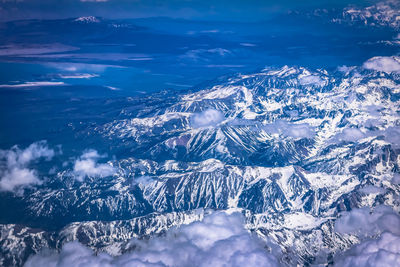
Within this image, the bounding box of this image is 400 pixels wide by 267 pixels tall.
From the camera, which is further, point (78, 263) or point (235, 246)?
point (235, 246)

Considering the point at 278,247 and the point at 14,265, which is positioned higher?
the point at 278,247

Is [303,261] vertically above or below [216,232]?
below

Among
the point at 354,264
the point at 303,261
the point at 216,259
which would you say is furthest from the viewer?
the point at 303,261

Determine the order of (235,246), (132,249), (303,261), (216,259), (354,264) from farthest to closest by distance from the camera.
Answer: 1. (303,261)
2. (132,249)
3. (235,246)
4. (216,259)
5. (354,264)

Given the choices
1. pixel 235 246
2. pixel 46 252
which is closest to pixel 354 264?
pixel 235 246

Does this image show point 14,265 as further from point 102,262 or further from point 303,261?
point 303,261

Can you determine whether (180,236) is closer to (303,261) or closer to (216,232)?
(216,232)

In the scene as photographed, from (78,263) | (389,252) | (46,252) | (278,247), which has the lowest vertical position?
(46,252)

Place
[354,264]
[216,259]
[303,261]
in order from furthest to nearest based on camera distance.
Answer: [303,261] → [216,259] → [354,264]

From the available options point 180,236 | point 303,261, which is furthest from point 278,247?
point 180,236
